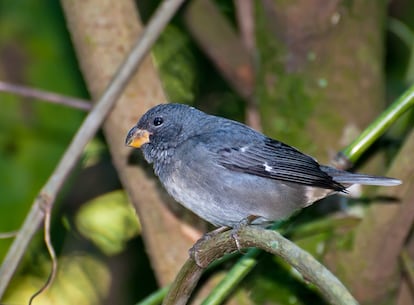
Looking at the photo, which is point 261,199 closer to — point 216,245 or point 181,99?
point 216,245

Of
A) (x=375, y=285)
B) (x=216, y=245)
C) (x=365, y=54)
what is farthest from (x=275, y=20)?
(x=216, y=245)

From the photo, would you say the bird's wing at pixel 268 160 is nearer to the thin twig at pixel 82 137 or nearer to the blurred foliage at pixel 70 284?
the thin twig at pixel 82 137

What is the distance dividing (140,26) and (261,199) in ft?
3.40

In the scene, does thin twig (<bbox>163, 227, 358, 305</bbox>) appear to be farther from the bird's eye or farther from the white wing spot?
the bird's eye

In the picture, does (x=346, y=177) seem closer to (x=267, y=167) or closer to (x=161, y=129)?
(x=267, y=167)

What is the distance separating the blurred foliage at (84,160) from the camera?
3.78m

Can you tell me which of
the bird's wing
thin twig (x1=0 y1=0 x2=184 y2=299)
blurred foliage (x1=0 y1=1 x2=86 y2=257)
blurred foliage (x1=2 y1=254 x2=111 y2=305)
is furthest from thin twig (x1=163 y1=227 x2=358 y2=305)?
blurred foliage (x1=2 y1=254 x2=111 y2=305)

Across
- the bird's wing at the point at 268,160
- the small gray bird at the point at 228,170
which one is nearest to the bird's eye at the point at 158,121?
the small gray bird at the point at 228,170

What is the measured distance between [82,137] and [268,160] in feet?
2.38

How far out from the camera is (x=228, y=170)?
3326 mm

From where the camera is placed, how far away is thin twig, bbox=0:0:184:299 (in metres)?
3.14

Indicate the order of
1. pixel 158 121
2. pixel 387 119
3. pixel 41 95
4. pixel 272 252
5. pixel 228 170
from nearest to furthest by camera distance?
1. pixel 272 252
2. pixel 387 119
3. pixel 228 170
4. pixel 158 121
5. pixel 41 95

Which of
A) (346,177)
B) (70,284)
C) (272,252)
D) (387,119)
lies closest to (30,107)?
(70,284)

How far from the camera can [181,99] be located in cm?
447
